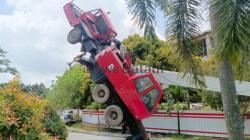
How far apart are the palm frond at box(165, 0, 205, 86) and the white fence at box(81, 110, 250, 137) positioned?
29.4ft

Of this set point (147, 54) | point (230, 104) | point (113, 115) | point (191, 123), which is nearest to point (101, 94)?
point (113, 115)

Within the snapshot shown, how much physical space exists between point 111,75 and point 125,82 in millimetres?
629

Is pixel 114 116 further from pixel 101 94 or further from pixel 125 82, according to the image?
pixel 125 82

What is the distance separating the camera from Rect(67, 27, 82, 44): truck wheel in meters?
16.2

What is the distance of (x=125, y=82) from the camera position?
15094 millimetres

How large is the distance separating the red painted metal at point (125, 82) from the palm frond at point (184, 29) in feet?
17.4

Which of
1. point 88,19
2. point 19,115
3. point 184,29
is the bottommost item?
point 19,115

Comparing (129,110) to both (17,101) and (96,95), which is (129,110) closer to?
(96,95)

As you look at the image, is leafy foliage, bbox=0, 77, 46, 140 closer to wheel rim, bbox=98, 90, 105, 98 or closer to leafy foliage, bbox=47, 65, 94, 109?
wheel rim, bbox=98, 90, 105, 98

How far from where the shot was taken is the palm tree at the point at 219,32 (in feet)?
21.3

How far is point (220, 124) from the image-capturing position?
18438 millimetres

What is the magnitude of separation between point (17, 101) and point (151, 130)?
1727 centimetres

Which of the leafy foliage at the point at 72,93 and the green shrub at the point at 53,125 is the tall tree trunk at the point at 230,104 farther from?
the leafy foliage at the point at 72,93

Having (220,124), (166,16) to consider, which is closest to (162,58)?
(220,124)
